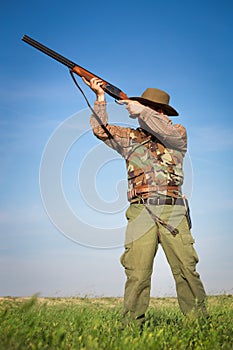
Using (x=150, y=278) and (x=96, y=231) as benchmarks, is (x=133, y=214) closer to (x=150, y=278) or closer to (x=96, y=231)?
(x=150, y=278)

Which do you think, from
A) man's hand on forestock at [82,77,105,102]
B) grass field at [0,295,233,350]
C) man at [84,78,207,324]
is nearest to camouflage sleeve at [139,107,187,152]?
man at [84,78,207,324]

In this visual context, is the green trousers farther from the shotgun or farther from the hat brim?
the shotgun

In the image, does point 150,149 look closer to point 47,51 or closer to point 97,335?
point 47,51

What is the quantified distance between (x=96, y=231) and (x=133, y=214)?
174 cm

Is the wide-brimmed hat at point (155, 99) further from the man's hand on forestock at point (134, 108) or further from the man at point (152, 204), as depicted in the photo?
the man's hand on forestock at point (134, 108)

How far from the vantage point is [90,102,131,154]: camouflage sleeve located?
22.3 ft

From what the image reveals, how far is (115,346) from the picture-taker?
3.92 meters

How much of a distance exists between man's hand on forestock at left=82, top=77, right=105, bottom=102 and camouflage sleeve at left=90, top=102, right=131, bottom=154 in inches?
7.0

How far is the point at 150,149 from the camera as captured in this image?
21.8 feet

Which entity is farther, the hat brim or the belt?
the hat brim

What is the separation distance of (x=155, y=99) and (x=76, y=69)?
1.71 meters

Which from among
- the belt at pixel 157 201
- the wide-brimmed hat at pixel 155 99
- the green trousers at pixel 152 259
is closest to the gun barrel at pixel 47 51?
the wide-brimmed hat at pixel 155 99

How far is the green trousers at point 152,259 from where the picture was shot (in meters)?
6.20

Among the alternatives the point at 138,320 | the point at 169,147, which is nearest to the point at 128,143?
the point at 169,147
